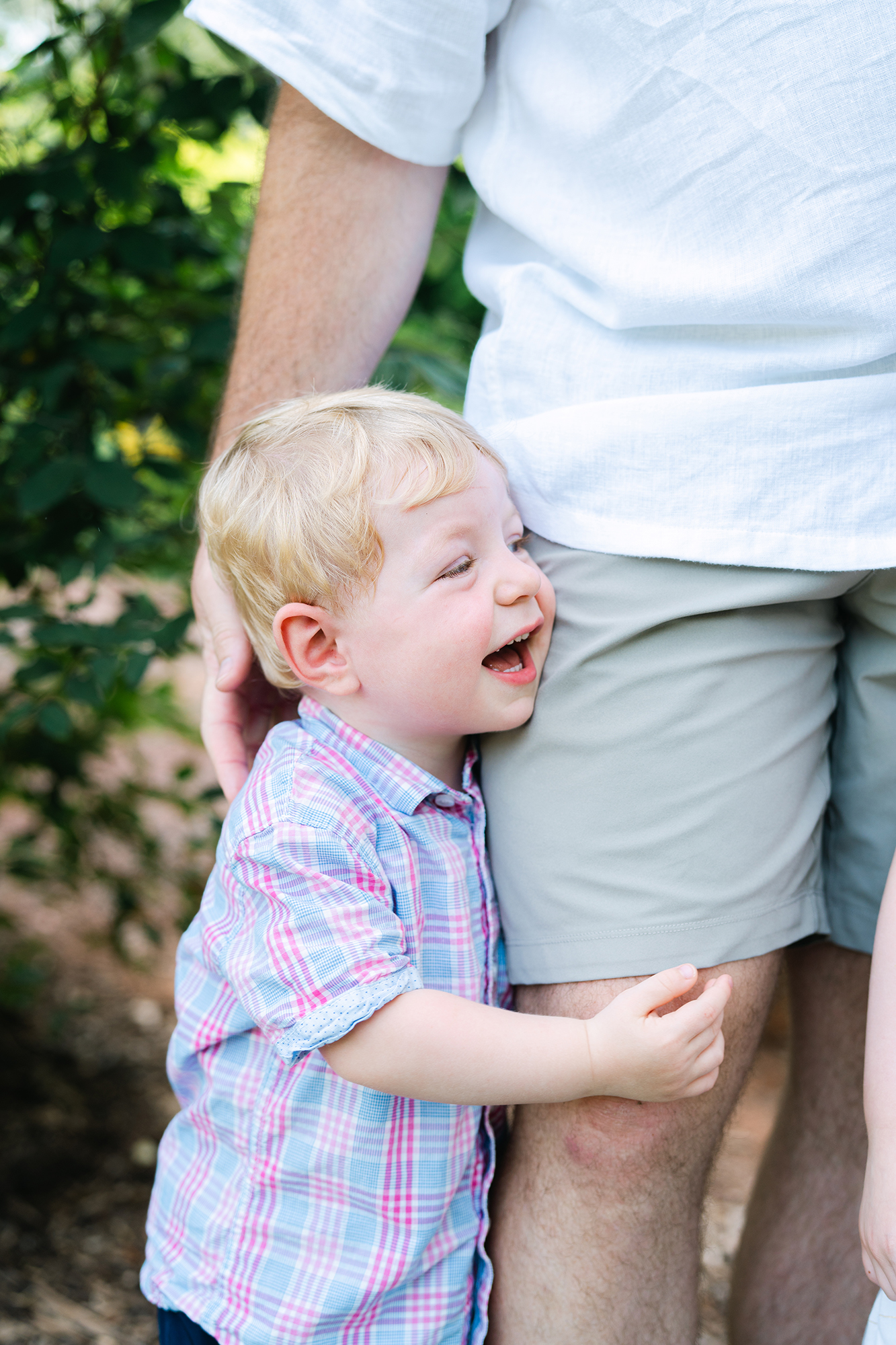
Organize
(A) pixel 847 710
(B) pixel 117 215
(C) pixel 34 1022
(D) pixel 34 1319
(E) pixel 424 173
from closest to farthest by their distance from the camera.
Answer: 1. (A) pixel 847 710
2. (E) pixel 424 173
3. (D) pixel 34 1319
4. (B) pixel 117 215
5. (C) pixel 34 1022

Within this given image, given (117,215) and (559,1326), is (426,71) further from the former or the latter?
(559,1326)

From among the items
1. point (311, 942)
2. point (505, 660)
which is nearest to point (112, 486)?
point (505, 660)

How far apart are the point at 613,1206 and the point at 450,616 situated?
62 centimetres

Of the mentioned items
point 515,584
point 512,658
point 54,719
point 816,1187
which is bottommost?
point 816,1187

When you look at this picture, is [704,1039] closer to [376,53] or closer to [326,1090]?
[326,1090]

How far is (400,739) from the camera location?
1.23 meters

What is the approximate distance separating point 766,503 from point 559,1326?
856 millimetres

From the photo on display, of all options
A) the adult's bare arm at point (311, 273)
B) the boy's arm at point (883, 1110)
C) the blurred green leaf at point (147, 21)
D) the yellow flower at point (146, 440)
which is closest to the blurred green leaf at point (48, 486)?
the yellow flower at point (146, 440)

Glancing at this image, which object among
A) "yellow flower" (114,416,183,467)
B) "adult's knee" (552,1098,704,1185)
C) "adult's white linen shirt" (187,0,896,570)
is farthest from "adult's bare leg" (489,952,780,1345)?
"yellow flower" (114,416,183,467)

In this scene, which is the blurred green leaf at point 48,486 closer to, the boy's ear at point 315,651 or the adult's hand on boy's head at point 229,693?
the adult's hand on boy's head at point 229,693

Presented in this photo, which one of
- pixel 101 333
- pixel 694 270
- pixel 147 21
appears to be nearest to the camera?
pixel 694 270

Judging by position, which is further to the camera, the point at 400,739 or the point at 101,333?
the point at 101,333

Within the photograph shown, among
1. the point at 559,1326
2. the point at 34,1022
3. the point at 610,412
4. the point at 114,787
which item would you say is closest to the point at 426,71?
the point at 610,412

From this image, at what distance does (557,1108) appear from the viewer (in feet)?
3.78
